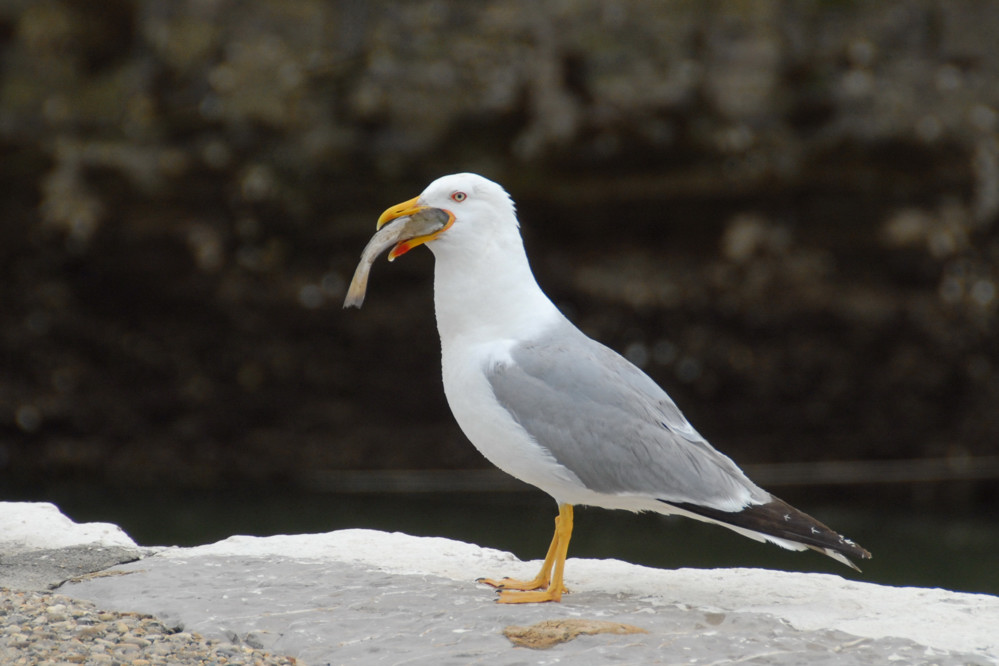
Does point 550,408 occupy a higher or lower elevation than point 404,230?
lower

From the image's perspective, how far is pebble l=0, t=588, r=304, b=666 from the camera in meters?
2.84

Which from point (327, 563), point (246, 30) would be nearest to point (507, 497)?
point (246, 30)

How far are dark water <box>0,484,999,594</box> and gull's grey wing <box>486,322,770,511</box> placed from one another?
408 cm

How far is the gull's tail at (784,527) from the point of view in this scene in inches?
131

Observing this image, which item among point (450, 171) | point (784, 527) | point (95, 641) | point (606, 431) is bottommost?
point (95, 641)

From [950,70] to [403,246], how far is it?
18.9 feet

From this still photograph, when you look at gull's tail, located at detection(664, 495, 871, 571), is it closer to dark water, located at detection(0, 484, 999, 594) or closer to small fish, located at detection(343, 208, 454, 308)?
small fish, located at detection(343, 208, 454, 308)

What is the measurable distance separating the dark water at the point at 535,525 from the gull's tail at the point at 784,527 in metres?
4.19

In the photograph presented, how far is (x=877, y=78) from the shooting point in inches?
311

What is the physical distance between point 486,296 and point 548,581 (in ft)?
3.19

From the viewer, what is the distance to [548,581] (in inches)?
145

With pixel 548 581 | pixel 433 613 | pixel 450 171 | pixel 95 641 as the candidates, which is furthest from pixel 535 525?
pixel 95 641

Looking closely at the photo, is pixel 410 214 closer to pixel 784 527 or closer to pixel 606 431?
pixel 606 431

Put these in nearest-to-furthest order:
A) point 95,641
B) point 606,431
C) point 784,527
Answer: point 95,641
point 784,527
point 606,431
